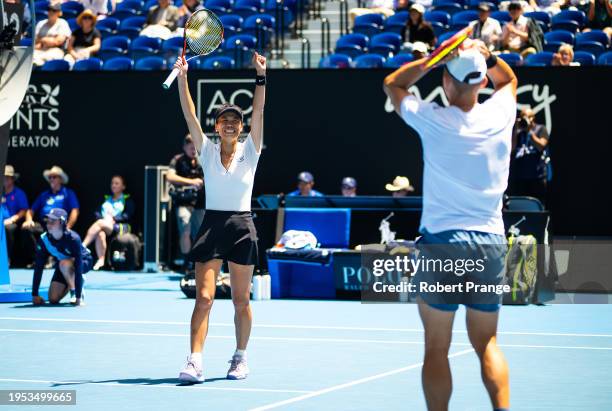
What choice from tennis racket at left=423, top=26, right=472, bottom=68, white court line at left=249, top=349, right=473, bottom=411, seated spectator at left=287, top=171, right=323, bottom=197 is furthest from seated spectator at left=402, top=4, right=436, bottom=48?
tennis racket at left=423, top=26, right=472, bottom=68

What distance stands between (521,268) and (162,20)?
391 inches

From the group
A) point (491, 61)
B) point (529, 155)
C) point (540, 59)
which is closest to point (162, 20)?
point (540, 59)

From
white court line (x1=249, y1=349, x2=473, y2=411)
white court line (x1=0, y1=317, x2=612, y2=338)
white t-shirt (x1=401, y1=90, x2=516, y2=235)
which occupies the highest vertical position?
white t-shirt (x1=401, y1=90, x2=516, y2=235)

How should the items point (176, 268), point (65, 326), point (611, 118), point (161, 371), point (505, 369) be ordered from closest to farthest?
point (505, 369), point (161, 371), point (65, 326), point (611, 118), point (176, 268)

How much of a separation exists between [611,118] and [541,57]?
1455 millimetres

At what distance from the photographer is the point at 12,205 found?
20.6 metres

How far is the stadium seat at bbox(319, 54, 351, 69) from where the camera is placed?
1970cm

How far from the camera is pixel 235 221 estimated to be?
353 inches

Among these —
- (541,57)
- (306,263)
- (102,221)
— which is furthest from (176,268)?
(541,57)

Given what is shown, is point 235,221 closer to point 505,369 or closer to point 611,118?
point 505,369

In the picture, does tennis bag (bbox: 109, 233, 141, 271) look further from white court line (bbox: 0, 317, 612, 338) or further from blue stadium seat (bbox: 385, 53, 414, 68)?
white court line (bbox: 0, 317, 612, 338)

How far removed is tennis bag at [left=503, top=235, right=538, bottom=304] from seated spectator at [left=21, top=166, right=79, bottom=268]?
8.33 m

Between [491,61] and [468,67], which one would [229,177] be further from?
[468,67]

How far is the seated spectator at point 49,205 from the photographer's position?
66.7 ft
